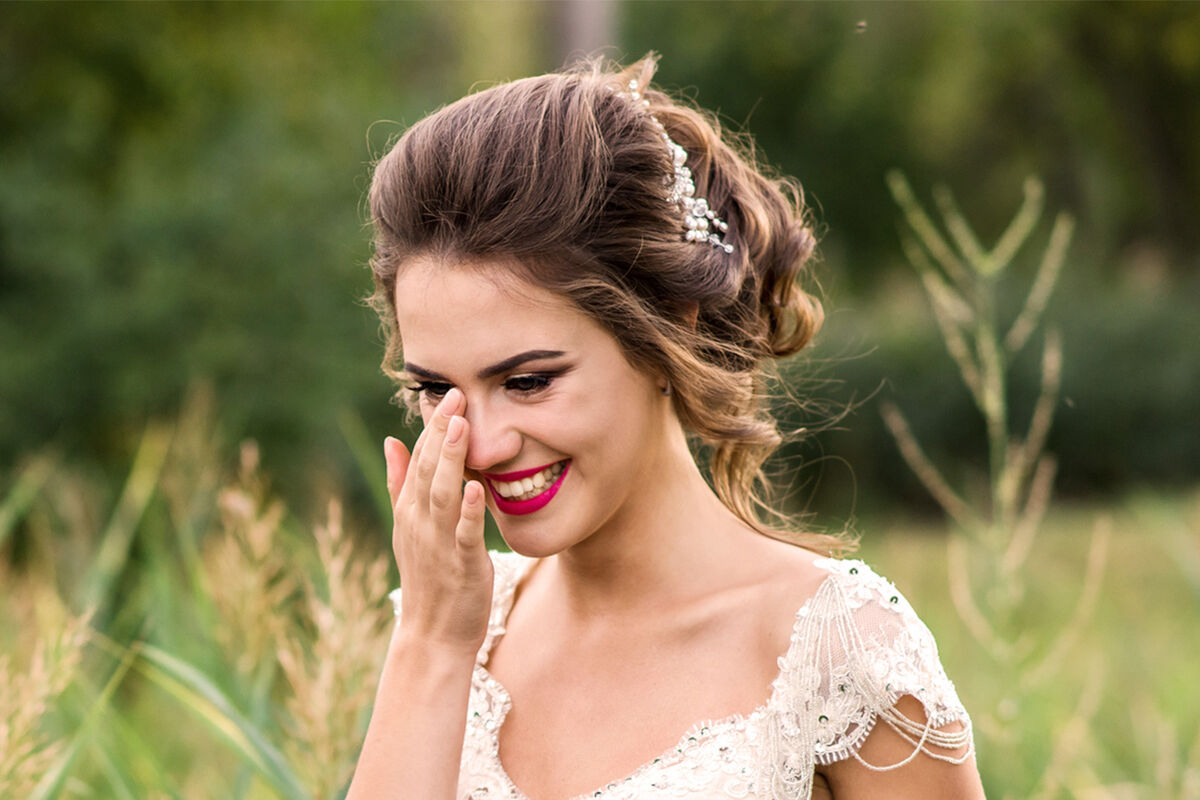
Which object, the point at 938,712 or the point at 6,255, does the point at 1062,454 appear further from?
the point at 938,712

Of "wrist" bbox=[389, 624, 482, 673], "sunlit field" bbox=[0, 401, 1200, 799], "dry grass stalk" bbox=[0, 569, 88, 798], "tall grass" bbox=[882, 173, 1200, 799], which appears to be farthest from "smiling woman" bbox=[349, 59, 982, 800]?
"dry grass stalk" bbox=[0, 569, 88, 798]

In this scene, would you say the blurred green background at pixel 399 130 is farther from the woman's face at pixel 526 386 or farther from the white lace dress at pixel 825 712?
the white lace dress at pixel 825 712

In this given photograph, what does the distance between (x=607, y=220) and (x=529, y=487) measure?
0.51 meters

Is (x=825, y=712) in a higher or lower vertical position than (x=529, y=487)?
lower

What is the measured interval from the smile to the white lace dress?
502mm

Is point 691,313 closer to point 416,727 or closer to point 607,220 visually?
point 607,220

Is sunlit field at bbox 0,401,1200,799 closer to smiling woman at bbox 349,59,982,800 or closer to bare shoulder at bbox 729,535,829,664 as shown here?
smiling woman at bbox 349,59,982,800

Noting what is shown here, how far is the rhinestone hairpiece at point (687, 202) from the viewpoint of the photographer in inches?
94.5

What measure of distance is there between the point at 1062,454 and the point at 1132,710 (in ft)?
29.9

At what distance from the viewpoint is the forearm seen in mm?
2203

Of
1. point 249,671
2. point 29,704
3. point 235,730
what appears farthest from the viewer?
point 249,671

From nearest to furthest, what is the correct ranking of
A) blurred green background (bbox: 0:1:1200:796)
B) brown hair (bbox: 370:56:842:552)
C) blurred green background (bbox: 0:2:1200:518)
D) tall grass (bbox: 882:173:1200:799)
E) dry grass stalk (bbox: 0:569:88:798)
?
1. dry grass stalk (bbox: 0:569:88:798)
2. brown hair (bbox: 370:56:842:552)
3. tall grass (bbox: 882:173:1200:799)
4. blurred green background (bbox: 0:1:1200:796)
5. blurred green background (bbox: 0:2:1200:518)

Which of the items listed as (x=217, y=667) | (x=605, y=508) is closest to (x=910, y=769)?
(x=605, y=508)

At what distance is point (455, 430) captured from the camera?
2150 millimetres
